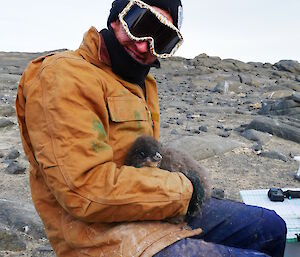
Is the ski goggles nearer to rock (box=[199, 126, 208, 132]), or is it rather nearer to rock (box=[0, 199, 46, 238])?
rock (box=[0, 199, 46, 238])

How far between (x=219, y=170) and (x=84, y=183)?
397cm

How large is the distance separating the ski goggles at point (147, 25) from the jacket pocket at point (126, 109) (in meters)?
0.26

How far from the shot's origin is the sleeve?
1.75 metres

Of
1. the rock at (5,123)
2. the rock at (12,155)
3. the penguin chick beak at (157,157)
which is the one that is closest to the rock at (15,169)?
the rock at (12,155)

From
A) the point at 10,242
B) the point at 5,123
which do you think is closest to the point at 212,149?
the point at 10,242

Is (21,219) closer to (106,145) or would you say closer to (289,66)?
(106,145)

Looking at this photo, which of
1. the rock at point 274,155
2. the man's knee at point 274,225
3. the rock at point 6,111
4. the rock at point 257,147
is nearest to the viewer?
the man's knee at point 274,225

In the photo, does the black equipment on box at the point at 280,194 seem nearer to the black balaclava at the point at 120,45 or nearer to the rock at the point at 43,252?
the black balaclava at the point at 120,45

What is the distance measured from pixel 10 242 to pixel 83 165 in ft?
6.14

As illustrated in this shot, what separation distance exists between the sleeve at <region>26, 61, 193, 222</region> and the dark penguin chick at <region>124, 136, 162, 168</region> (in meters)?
0.14

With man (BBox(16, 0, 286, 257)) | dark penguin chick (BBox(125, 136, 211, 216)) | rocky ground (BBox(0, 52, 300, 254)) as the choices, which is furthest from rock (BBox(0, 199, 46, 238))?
dark penguin chick (BBox(125, 136, 211, 216))

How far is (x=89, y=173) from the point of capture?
177 centimetres

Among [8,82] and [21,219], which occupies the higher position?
[21,219]

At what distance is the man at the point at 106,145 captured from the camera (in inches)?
69.4
